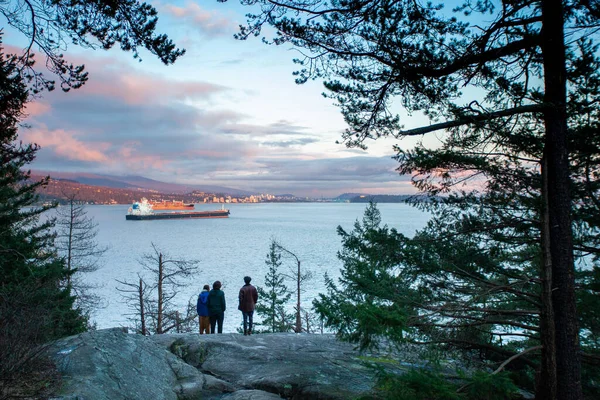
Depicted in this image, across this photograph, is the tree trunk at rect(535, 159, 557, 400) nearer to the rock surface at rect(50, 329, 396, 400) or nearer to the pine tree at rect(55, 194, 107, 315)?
the rock surface at rect(50, 329, 396, 400)

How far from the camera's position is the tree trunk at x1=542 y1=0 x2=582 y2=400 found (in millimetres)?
4816

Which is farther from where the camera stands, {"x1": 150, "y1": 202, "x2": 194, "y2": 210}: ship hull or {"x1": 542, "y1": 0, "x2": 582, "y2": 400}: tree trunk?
{"x1": 150, "y1": 202, "x2": 194, "y2": 210}: ship hull

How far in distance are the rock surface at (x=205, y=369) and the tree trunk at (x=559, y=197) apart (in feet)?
7.73

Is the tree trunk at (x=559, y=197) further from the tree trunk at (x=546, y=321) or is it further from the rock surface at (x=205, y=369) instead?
the rock surface at (x=205, y=369)

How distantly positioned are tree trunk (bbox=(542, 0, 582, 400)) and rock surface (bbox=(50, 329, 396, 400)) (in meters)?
2.36

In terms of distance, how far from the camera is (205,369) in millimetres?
7305

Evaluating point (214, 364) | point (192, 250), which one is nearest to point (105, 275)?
point (192, 250)

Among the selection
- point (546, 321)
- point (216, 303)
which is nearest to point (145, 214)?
point (216, 303)

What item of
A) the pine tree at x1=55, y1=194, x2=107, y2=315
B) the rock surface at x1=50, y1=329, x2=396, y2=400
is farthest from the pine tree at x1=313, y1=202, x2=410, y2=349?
the pine tree at x1=55, y1=194, x2=107, y2=315

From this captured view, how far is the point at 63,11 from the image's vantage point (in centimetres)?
493

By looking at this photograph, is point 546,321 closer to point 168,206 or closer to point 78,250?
point 78,250

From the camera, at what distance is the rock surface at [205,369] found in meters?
5.17

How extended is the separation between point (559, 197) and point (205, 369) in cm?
612

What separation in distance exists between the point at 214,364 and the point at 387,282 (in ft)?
11.8
